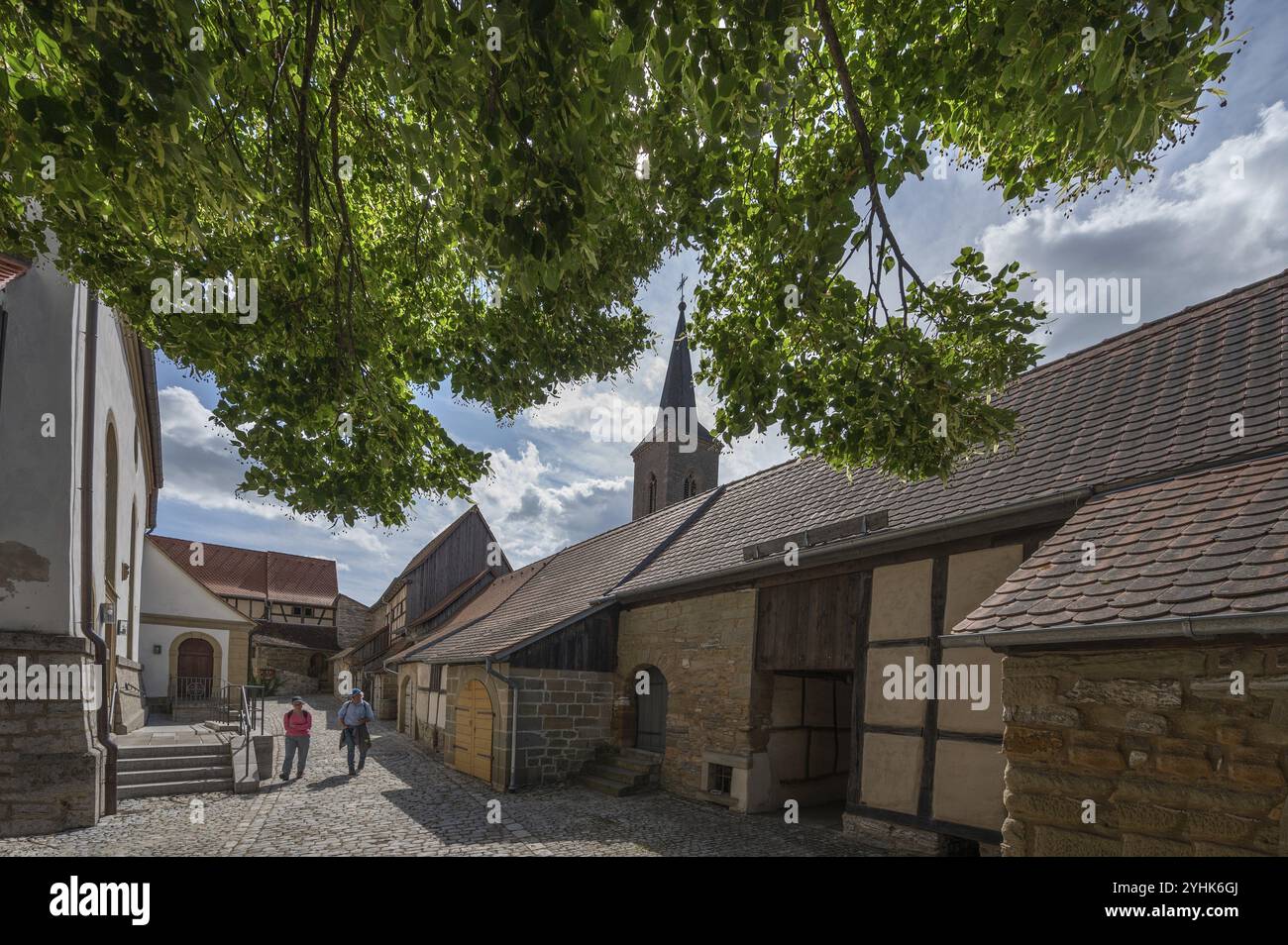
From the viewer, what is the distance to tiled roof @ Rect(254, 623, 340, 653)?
33.1m

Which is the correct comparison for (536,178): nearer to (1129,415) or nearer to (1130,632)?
(1130,632)

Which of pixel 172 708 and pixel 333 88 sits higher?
pixel 333 88

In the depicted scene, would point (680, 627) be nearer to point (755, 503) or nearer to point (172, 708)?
point (755, 503)

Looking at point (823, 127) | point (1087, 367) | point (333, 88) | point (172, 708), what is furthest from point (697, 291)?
point (172, 708)

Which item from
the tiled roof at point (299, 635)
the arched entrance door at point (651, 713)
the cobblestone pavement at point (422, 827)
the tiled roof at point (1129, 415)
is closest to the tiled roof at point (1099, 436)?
the tiled roof at point (1129, 415)

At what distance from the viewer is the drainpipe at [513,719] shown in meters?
11.0

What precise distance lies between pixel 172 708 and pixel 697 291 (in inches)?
848

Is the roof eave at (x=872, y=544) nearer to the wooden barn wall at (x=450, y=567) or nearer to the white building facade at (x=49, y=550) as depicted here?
the white building facade at (x=49, y=550)

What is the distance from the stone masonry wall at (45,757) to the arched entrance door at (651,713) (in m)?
7.64

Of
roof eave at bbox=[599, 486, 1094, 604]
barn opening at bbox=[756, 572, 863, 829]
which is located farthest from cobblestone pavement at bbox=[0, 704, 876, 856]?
roof eave at bbox=[599, 486, 1094, 604]

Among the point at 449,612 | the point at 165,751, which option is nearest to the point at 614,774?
the point at 165,751

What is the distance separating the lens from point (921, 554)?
24.8ft

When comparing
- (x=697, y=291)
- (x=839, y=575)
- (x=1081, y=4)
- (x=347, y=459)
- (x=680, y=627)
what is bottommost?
(x=680, y=627)

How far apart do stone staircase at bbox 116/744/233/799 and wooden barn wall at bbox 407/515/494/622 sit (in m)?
15.6
